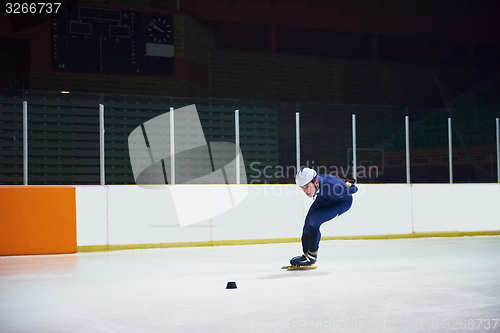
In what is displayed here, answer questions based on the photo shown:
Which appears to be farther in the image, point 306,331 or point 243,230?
point 243,230

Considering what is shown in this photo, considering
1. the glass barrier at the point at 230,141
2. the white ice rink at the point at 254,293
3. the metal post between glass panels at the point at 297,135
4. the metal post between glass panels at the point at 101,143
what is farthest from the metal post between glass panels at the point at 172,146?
the metal post between glass panels at the point at 297,135

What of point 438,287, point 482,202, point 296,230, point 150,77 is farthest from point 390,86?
point 438,287

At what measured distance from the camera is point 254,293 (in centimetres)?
496

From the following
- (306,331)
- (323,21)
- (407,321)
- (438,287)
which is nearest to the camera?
(306,331)

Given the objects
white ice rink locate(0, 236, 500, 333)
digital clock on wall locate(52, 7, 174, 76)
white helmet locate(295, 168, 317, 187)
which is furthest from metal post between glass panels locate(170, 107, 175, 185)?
digital clock on wall locate(52, 7, 174, 76)

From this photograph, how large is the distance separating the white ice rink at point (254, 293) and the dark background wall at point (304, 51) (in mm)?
9850

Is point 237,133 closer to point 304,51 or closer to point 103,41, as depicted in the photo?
point 103,41

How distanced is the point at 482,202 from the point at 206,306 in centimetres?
945

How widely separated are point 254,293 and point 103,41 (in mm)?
12978

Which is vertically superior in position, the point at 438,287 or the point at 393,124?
the point at 393,124

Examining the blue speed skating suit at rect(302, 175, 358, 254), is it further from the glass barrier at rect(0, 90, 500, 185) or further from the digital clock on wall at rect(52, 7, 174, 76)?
the digital clock on wall at rect(52, 7, 174, 76)

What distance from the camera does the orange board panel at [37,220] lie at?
30.2ft

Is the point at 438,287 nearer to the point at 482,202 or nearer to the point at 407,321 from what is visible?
the point at 407,321

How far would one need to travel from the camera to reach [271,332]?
3373mm
